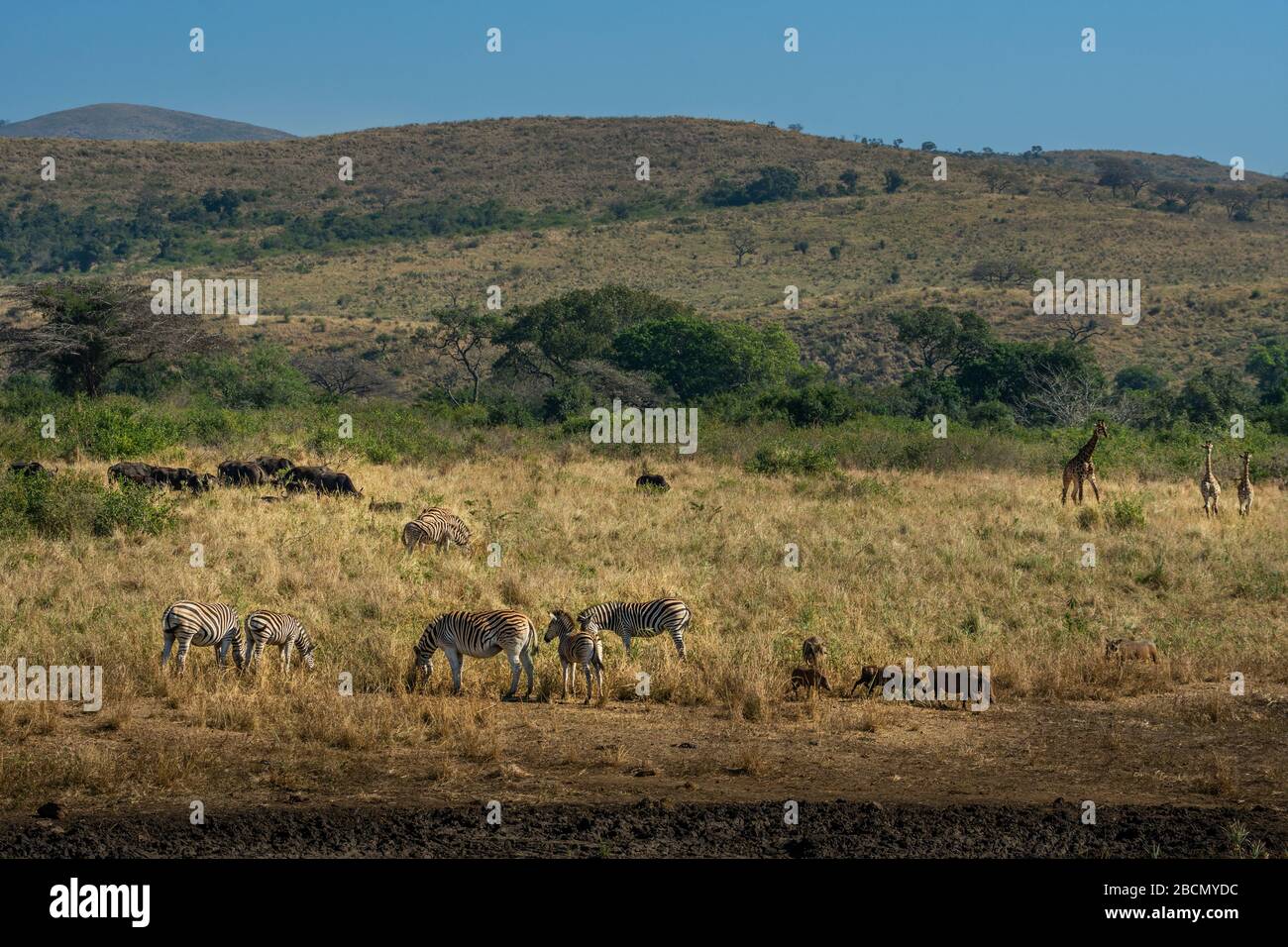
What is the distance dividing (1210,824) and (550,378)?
3995 cm

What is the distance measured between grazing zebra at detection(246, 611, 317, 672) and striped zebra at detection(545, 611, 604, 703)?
6.84 ft

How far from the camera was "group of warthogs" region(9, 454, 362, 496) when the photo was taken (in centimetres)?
2062

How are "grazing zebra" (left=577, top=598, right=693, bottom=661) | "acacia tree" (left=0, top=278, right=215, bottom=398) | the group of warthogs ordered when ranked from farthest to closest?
"acacia tree" (left=0, top=278, right=215, bottom=398), the group of warthogs, "grazing zebra" (left=577, top=598, right=693, bottom=661)

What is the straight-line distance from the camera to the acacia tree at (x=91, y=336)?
31.6 metres

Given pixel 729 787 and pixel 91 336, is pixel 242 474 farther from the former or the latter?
pixel 729 787

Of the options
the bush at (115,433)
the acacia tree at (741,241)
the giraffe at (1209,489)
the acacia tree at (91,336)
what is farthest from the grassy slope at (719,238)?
the giraffe at (1209,489)

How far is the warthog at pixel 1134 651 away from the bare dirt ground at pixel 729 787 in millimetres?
713

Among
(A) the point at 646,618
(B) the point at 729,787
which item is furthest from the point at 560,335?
(B) the point at 729,787

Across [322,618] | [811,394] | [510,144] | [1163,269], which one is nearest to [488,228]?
[510,144]

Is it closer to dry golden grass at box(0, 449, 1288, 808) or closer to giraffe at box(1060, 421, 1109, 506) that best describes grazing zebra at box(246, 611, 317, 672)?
dry golden grass at box(0, 449, 1288, 808)

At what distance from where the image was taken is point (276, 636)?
36.7 feet

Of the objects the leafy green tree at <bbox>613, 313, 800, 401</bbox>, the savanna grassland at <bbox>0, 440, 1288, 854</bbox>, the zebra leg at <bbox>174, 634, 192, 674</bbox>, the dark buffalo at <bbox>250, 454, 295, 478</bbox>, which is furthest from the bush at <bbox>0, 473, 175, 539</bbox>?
the leafy green tree at <bbox>613, 313, 800, 401</bbox>

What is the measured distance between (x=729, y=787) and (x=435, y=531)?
351 inches
